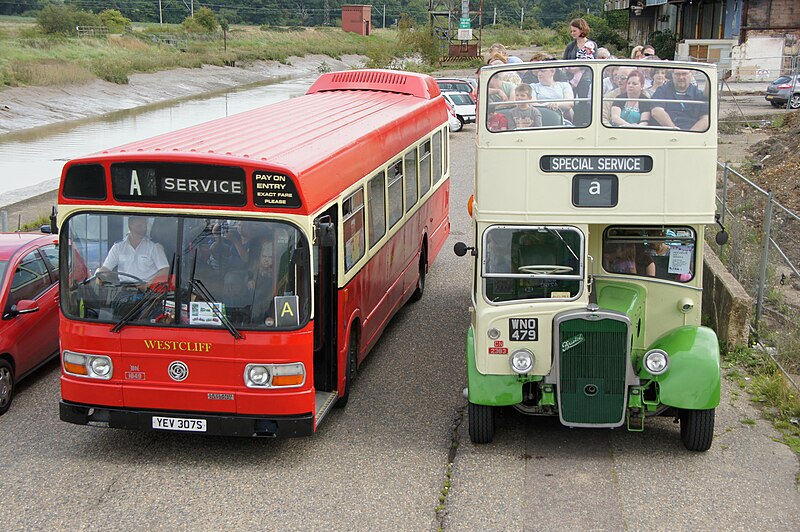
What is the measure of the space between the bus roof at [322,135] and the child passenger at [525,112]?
1.78m

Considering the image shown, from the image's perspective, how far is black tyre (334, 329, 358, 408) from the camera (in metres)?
9.84

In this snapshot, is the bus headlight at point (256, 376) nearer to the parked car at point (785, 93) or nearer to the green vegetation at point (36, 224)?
the green vegetation at point (36, 224)

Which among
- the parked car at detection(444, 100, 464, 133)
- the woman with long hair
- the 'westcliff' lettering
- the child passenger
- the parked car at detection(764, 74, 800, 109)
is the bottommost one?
the parked car at detection(444, 100, 464, 133)

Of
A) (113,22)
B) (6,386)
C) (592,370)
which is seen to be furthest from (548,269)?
(113,22)

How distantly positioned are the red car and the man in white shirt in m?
2.70

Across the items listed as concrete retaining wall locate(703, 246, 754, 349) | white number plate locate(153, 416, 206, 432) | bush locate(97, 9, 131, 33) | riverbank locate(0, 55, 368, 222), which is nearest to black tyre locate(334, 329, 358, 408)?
white number plate locate(153, 416, 206, 432)

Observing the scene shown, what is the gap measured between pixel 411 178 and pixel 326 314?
4.44 metres

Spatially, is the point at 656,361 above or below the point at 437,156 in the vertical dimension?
below

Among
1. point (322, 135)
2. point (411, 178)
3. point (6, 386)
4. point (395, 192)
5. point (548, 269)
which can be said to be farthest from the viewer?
point (411, 178)

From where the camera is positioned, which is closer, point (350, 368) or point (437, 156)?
point (350, 368)

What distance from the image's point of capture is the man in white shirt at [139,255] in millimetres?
8188

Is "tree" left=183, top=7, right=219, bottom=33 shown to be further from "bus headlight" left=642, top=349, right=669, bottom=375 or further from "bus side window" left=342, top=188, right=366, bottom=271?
"bus headlight" left=642, top=349, right=669, bottom=375

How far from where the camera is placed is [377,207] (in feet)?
36.6

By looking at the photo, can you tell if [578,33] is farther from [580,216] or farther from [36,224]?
[36,224]
